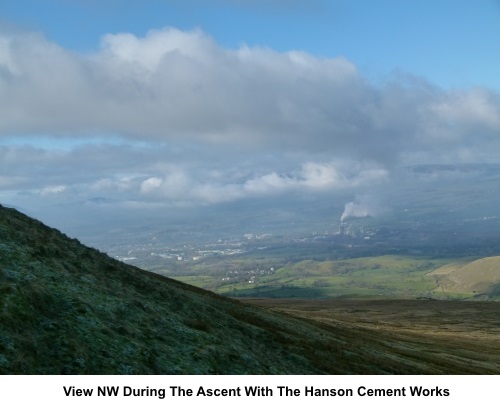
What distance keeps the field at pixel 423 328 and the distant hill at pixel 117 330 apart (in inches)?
296

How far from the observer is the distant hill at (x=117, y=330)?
899 inches

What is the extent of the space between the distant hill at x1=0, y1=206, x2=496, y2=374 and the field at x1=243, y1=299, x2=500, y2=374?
24.7 ft

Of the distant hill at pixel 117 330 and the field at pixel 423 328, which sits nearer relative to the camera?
the distant hill at pixel 117 330

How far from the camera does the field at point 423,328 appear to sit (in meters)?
54.6

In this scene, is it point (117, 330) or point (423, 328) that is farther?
point (423, 328)

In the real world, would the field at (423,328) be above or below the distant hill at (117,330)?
below

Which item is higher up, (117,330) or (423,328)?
(117,330)

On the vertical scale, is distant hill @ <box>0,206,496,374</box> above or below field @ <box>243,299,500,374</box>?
above

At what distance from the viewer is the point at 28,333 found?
22.9 metres

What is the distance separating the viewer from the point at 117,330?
26844mm

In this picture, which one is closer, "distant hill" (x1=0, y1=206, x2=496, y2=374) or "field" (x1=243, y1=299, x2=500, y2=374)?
"distant hill" (x1=0, y1=206, x2=496, y2=374)

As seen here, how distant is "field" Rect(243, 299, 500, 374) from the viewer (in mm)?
54594

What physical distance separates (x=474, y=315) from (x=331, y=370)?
14097 centimetres

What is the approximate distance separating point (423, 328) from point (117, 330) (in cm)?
10021
